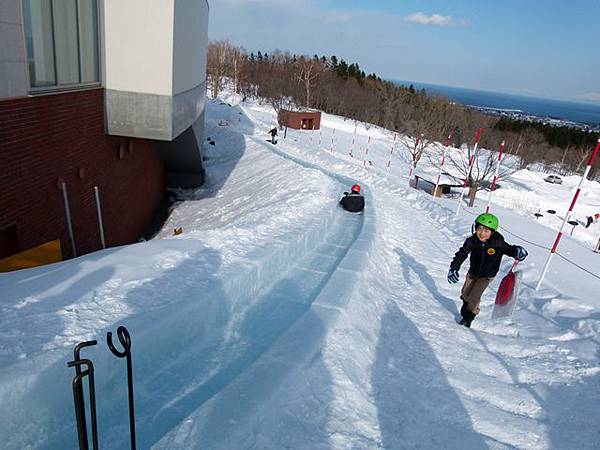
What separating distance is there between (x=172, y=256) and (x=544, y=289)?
6637 mm

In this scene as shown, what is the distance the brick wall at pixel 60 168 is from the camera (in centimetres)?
638

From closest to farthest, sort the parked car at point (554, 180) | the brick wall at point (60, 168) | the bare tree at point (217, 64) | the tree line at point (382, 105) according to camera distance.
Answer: the brick wall at point (60, 168), the parked car at point (554, 180), the tree line at point (382, 105), the bare tree at point (217, 64)

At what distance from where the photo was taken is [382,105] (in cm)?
6162

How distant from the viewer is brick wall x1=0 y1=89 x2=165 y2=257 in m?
6.38

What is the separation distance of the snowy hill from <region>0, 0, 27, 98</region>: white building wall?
319cm

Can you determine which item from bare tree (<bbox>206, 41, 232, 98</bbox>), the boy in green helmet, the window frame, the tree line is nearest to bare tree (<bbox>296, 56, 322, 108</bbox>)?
the tree line

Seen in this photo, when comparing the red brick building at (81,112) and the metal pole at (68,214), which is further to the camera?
the metal pole at (68,214)

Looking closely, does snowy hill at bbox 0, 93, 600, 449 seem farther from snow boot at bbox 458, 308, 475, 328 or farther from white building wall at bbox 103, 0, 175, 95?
white building wall at bbox 103, 0, 175, 95

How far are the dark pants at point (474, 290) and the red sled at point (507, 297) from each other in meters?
0.55

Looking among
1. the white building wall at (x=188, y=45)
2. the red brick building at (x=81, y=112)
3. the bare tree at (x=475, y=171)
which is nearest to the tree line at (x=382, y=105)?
the bare tree at (x=475, y=171)

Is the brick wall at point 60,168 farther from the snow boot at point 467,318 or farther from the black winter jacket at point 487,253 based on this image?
the snow boot at point 467,318

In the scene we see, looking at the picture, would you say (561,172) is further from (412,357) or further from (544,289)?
(412,357)

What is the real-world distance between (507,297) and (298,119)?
3600 cm

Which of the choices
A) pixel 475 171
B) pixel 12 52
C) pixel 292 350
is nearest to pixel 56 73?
pixel 12 52
